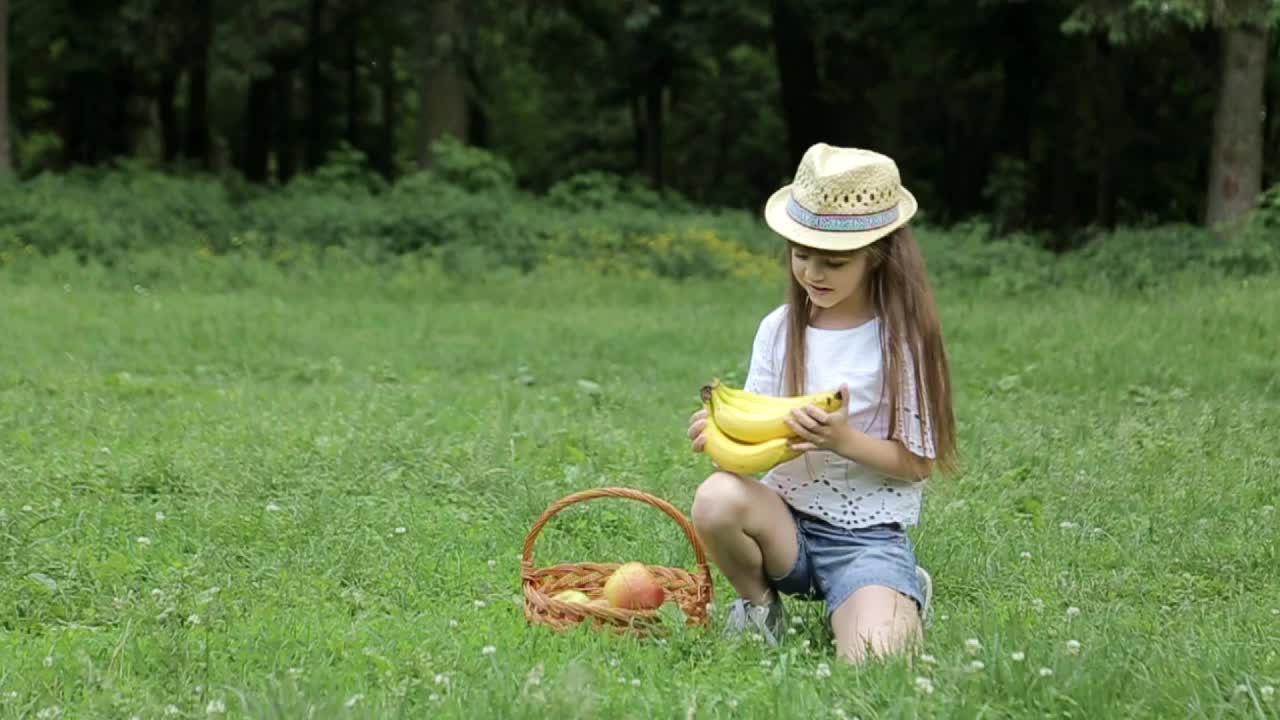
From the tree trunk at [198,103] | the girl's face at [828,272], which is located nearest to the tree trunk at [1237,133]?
the girl's face at [828,272]

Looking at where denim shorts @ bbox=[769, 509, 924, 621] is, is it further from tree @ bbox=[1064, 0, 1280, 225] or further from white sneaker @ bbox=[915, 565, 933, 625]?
tree @ bbox=[1064, 0, 1280, 225]

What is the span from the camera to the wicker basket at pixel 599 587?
408 cm

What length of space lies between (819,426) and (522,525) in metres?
1.94

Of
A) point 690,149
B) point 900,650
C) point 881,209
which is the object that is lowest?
point 690,149

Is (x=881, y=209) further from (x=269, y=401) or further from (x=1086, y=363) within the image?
(x=1086, y=363)

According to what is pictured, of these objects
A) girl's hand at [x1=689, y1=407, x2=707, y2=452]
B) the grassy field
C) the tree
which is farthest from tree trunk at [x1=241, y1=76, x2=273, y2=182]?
girl's hand at [x1=689, y1=407, x2=707, y2=452]

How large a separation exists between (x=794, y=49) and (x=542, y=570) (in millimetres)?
24387

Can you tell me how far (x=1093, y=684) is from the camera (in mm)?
3197

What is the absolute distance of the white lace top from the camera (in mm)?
4293

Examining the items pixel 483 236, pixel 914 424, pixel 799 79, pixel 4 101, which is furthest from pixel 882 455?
pixel 799 79

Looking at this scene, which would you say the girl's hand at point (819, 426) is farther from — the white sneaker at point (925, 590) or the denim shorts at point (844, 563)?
the white sneaker at point (925, 590)

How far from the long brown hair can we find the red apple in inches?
27.7

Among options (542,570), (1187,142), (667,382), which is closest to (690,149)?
(1187,142)

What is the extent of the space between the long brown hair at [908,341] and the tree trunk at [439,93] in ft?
61.1
